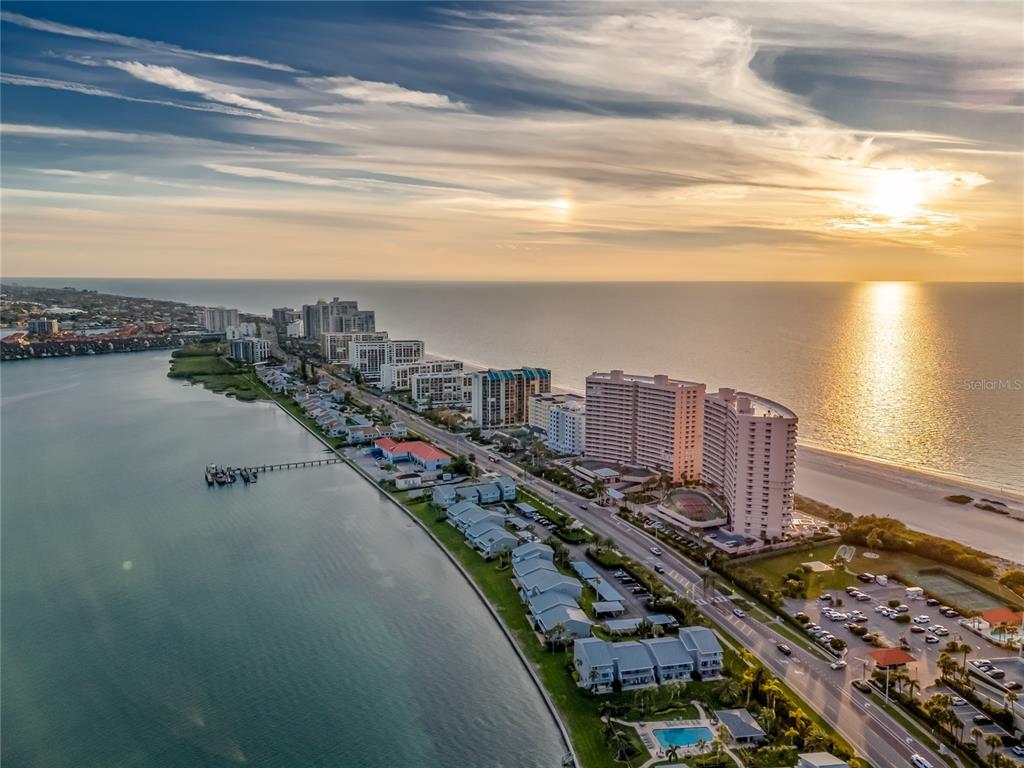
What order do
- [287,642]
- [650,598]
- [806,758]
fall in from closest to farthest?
[806,758]
[287,642]
[650,598]

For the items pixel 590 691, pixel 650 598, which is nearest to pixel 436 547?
pixel 650 598

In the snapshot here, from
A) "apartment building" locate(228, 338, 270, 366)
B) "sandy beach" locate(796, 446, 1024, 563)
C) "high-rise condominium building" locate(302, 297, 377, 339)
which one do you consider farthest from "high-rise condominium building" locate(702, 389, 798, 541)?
"high-rise condominium building" locate(302, 297, 377, 339)

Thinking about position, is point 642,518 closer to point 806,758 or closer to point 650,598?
point 650,598

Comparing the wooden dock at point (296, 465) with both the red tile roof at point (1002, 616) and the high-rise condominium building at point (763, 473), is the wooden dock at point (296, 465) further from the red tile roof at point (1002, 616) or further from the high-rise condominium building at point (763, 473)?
the red tile roof at point (1002, 616)

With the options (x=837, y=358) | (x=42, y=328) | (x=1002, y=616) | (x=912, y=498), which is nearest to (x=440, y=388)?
(x=912, y=498)

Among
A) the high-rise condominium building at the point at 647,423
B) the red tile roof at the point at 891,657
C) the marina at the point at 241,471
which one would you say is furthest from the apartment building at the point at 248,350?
the red tile roof at the point at 891,657

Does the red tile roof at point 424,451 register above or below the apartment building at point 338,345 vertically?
below
